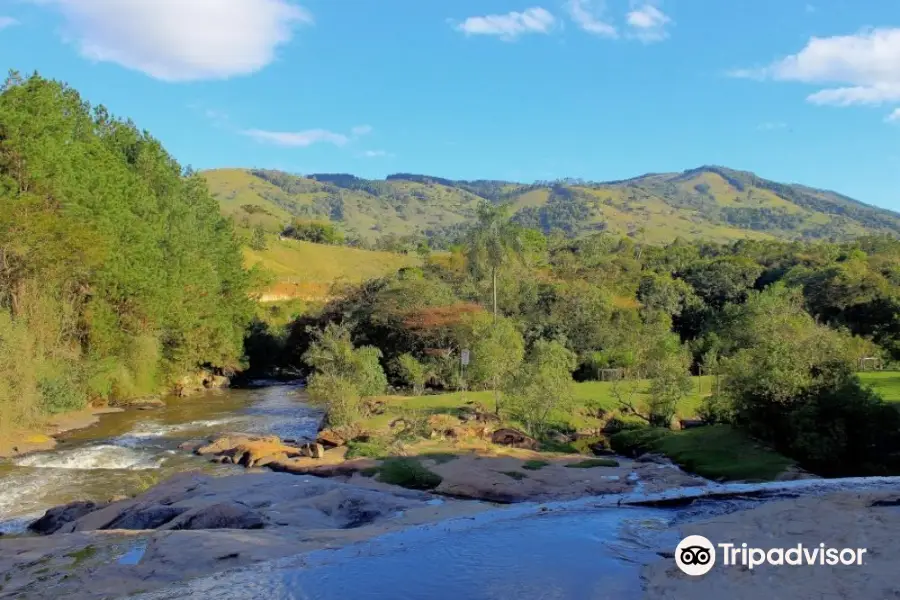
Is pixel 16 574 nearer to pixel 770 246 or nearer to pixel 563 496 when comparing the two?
pixel 563 496

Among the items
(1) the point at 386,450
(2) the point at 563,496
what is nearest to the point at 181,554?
(2) the point at 563,496

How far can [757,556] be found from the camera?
1046 centimetres

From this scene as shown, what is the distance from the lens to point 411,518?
15.6 m

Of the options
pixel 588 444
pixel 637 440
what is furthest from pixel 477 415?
pixel 637 440

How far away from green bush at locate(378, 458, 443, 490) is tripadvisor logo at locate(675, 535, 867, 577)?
11.4 metres

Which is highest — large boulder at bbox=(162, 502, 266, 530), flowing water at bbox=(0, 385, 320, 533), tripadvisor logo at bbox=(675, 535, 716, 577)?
tripadvisor logo at bbox=(675, 535, 716, 577)

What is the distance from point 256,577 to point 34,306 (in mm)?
31650

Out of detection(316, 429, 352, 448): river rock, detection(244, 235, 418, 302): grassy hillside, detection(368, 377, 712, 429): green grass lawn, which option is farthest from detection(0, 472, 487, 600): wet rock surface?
detection(244, 235, 418, 302): grassy hillside

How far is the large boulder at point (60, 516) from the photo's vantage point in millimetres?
17906

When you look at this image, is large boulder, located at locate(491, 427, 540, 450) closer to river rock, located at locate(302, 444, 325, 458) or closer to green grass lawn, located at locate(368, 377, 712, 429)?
green grass lawn, located at locate(368, 377, 712, 429)

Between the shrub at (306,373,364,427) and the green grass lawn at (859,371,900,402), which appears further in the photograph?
the green grass lawn at (859,371,900,402)

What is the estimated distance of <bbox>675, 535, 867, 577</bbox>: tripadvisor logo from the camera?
1003 cm

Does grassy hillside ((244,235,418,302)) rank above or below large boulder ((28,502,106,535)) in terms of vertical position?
above

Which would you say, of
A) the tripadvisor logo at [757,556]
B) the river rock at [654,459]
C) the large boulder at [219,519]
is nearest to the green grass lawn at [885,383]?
the river rock at [654,459]
